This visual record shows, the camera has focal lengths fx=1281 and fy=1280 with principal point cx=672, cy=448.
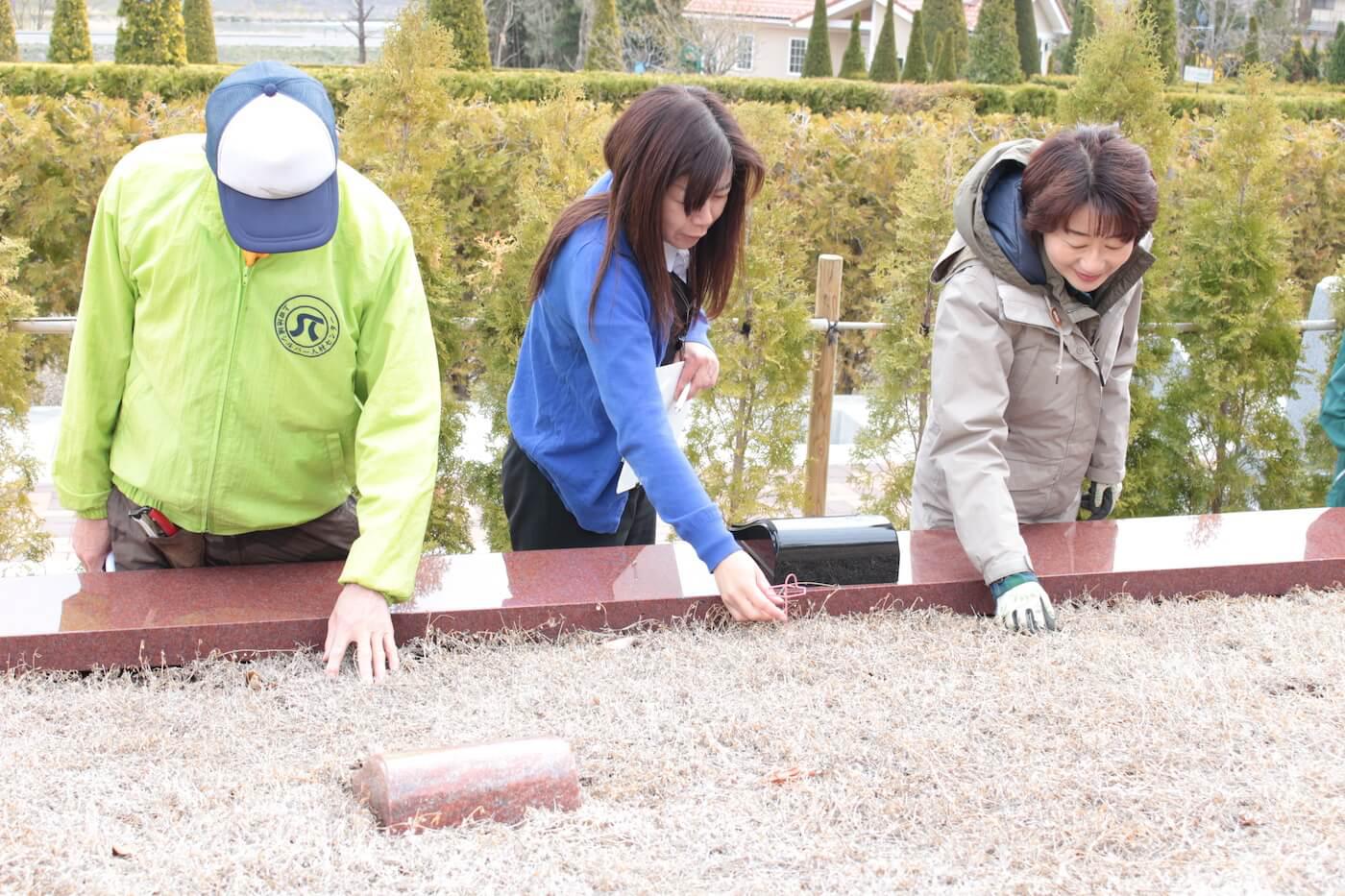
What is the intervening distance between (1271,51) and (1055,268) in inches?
1270

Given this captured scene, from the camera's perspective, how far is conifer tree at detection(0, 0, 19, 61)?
16.0 meters

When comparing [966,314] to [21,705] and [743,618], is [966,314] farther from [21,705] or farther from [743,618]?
[21,705]

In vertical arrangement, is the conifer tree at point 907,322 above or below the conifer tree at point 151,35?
below

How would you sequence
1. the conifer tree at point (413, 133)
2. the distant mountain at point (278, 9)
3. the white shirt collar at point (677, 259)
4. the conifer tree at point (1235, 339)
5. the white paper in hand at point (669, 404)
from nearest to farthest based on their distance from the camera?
the white shirt collar at point (677, 259)
the white paper in hand at point (669, 404)
the conifer tree at point (413, 133)
the conifer tree at point (1235, 339)
the distant mountain at point (278, 9)

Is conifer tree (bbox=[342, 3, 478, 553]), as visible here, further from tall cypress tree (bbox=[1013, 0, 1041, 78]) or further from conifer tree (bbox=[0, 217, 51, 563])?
tall cypress tree (bbox=[1013, 0, 1041, 78])

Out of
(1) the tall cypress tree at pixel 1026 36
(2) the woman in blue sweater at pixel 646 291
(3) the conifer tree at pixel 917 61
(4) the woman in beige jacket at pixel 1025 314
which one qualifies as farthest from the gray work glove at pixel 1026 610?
(1) the tall cypress tree at pixel 1026 36

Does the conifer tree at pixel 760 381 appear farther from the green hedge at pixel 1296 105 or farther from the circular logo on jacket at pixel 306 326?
the green hedge at pixel 1296 105

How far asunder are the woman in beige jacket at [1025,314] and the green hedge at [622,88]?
31.1ft

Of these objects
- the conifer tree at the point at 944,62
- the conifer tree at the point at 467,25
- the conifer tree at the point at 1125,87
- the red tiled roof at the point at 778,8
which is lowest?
the conifer tree at the point at 1125,87

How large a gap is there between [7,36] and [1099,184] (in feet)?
57.2

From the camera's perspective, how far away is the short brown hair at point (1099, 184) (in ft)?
7.73

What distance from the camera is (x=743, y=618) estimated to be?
236 cm

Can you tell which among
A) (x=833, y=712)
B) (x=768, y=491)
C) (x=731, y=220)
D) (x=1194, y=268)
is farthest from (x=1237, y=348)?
(x=833, y=712)

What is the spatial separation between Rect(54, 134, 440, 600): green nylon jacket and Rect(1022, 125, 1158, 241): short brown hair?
3.87ft
